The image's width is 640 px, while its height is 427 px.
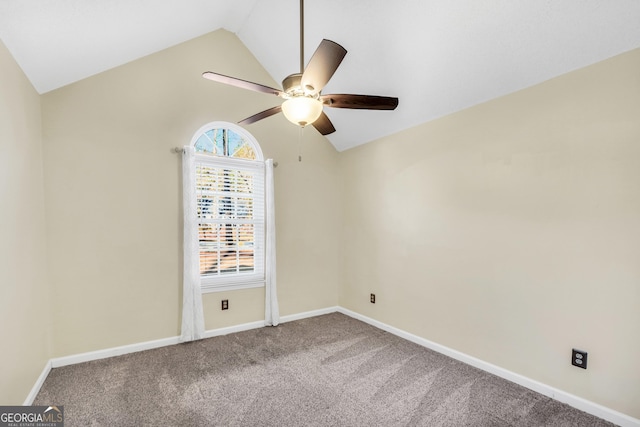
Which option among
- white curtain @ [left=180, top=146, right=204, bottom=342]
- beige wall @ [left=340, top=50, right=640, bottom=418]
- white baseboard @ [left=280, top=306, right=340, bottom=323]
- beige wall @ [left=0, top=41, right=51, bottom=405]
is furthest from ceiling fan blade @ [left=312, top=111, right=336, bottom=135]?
white baseboard @ [left=280, top=306, right=340, bottom=323]

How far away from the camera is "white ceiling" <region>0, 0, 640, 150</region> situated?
1.89 meters

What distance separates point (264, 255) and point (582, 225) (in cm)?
310

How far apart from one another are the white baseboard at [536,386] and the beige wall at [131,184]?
1981mm

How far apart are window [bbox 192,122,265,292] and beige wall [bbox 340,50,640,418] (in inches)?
67.1

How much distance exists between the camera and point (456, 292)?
286cm

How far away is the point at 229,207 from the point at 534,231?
3.04m

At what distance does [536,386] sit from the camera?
228cm

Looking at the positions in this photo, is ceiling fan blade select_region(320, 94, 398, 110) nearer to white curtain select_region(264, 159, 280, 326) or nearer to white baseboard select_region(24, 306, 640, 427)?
white curtain select_region(264, 159, 280, 326)

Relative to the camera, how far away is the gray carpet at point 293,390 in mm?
1989

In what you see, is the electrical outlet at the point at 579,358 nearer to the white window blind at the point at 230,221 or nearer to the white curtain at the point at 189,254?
the white window blind at the point at 230,221

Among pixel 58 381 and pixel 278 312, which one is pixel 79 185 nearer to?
pixel 58 381

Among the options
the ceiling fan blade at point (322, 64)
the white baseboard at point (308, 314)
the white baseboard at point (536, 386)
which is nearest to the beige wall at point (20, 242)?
the ceiling fan blade at point (322, 64)

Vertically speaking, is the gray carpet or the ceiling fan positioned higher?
the ceiling fan

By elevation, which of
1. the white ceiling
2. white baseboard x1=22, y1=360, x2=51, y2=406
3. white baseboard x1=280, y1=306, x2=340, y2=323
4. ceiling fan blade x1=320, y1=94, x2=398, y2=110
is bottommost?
white baseboard x1=280, y1=306, x2=340, y2=323
